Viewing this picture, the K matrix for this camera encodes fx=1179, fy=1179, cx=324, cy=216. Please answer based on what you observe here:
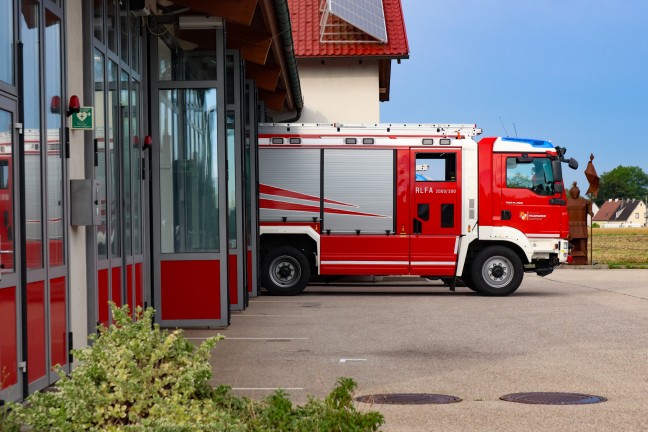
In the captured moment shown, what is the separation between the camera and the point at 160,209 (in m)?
14.7

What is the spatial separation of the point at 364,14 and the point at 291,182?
11.7 metres

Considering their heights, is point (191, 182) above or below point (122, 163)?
below

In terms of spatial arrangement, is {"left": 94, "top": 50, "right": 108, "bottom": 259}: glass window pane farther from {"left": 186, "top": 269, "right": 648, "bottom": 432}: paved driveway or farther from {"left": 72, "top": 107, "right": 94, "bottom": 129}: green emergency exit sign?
{"left": 186, "top": 269, "right": 648, "bottom": 432}: paved driveway

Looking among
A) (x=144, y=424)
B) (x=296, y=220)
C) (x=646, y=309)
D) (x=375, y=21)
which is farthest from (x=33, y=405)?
(x=375, y=21)

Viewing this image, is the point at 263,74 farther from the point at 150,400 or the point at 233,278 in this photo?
the point at 150,400

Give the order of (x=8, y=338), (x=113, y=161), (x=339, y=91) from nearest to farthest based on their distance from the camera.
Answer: (x=8, y=338)
(x=113, y=161)
(x=339, y=91)

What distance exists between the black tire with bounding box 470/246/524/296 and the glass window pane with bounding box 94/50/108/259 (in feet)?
40.9

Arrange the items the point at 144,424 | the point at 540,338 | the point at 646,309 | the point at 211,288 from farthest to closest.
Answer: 1. the point at 646,309
2. the point at 211,288
3. the point at 540,338
4. the point at 144,424

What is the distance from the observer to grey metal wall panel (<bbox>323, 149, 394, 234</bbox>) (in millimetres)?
22859

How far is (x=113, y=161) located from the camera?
1180cm

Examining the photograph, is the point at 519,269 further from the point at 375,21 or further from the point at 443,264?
the point at 375,21

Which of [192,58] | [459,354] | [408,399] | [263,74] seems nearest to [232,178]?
[192,58]

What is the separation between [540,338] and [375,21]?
1999cm

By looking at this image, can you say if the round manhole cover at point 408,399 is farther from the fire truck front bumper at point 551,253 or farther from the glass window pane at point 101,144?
the fire truck front bumper at point 551,253
